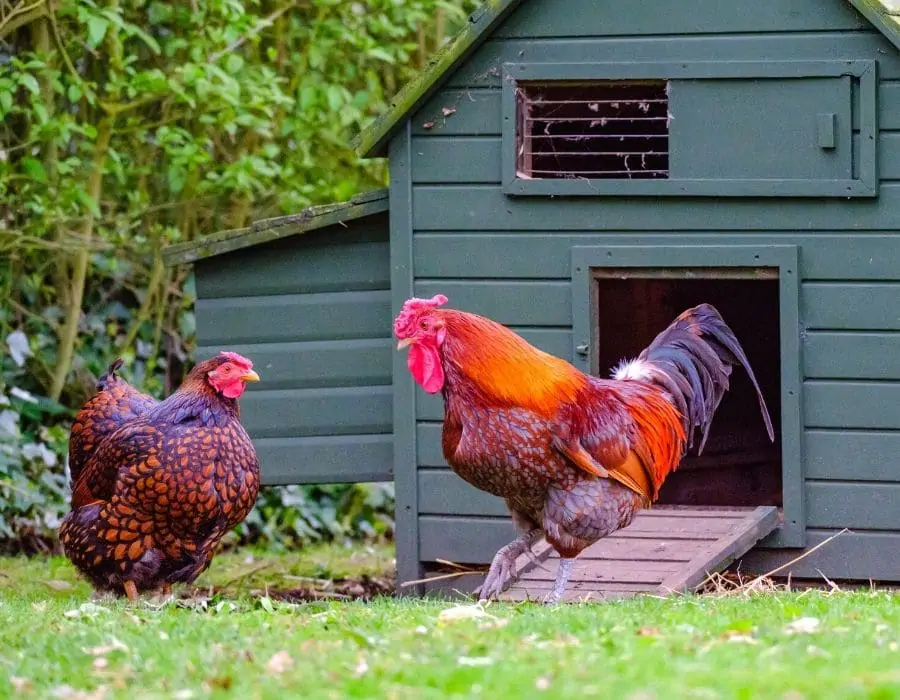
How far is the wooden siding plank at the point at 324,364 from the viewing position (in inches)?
329

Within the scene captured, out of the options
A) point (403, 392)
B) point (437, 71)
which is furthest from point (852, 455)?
point (437, 71)

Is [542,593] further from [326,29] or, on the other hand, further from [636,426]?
[326,29]

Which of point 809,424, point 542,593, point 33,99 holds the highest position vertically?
point 33,99

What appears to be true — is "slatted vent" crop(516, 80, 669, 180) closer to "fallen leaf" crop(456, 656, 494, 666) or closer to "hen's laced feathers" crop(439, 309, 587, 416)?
"hen's laced feathers" crop(439, 309, 587, 416)

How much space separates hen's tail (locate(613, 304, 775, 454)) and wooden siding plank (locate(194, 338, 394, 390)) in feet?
4.78

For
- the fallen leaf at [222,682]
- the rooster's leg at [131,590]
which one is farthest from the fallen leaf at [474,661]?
the rooster's leg at [131,590]

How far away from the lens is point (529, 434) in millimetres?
6707

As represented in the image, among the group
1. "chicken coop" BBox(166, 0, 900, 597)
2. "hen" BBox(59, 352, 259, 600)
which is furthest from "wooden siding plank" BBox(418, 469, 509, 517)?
"hen" BBox(59, 352, 259, 600)

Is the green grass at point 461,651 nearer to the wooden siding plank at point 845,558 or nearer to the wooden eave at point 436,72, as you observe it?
the wooden siding plank at point 845,558

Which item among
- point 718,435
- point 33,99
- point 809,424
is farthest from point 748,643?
point 33,99

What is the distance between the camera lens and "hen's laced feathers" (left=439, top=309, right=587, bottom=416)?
6.74 meters

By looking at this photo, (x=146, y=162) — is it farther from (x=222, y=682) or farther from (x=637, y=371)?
(x=222, y=682)

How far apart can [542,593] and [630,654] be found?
264cm

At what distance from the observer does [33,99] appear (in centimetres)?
905
